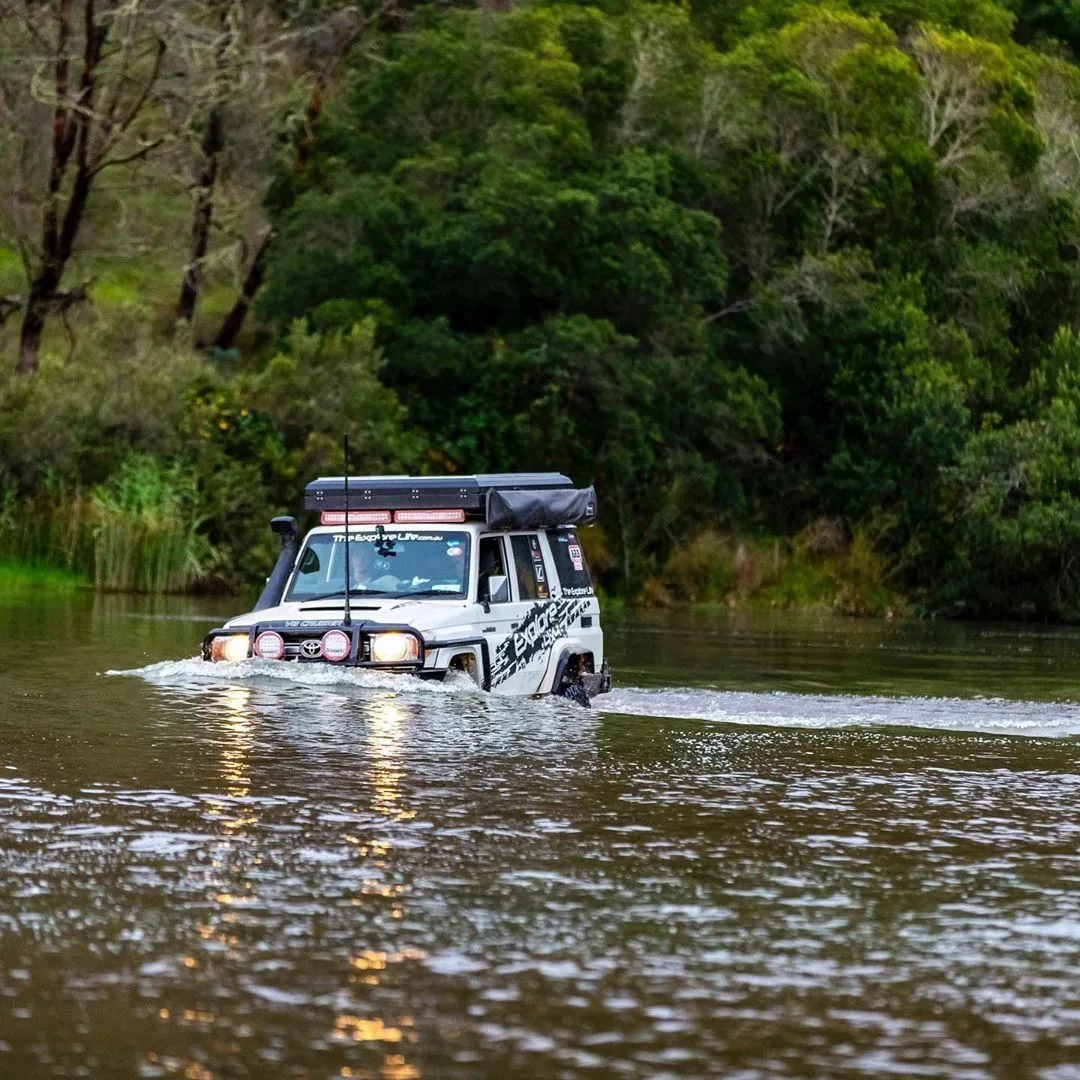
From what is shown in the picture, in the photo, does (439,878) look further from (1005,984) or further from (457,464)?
(457,464)

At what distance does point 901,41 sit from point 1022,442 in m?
13.6

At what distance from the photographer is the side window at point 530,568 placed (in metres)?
17.8

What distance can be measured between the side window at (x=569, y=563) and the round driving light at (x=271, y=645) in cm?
301

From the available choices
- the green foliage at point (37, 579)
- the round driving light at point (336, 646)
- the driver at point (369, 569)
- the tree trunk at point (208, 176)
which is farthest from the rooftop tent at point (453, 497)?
the tree trunk at point (208, 176)

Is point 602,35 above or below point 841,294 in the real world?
above

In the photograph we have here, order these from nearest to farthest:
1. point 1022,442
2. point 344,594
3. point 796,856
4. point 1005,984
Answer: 1. point 1005,984
2. point 796,856
3. point 344,594
4. point 1022,442

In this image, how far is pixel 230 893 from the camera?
859cm

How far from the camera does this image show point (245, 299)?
5053cm

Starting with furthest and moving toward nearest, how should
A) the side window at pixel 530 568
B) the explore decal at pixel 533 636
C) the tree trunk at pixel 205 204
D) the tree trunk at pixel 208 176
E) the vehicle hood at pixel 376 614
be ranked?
the tree trunk at pixel 205 204
the tree trunk at pixel 208 176
the side window at pixel 530 568
the explore decal at pixel 533 636
the vehicle hood at pixel 376 614

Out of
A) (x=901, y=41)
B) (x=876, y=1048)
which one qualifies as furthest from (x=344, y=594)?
(x=901, y=41)

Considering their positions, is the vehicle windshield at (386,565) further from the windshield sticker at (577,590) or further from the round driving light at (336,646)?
the windshield sticker at (577,590)

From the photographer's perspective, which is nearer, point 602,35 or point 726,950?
point 726,950

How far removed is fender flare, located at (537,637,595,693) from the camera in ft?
58.4

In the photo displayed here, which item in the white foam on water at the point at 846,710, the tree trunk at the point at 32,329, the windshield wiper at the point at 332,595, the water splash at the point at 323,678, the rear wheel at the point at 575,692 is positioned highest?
the tree trunk at the point at 32,329
